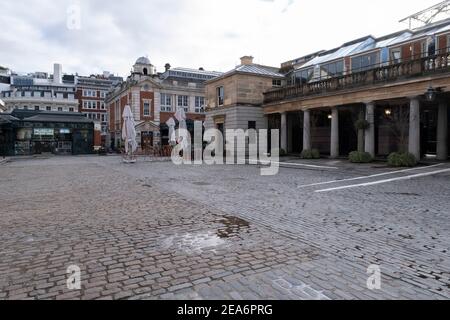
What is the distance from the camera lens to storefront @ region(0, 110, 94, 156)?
39875 mm

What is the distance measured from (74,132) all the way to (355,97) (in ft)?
119

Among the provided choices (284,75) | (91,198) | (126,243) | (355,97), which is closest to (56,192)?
(91,198)

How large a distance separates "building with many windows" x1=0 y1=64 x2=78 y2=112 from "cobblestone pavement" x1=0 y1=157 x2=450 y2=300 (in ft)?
211

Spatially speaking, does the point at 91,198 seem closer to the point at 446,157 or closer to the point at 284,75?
the point at 446,157

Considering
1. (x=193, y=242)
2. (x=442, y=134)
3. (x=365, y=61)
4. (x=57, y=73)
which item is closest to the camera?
(x=193, y=242)

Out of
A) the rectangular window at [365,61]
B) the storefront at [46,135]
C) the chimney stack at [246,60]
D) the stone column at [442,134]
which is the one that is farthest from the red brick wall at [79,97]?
the stone column at [442,134]

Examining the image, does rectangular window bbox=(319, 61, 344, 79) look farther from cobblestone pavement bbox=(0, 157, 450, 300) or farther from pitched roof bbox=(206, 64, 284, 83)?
cobblestone pavement bbox=(0, 157, 450, 300)

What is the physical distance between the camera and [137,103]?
154ft

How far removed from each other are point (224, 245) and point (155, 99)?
4620 centimetres

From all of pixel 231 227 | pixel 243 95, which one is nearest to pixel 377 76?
pixel 243 95

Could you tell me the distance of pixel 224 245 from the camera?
4.86 m

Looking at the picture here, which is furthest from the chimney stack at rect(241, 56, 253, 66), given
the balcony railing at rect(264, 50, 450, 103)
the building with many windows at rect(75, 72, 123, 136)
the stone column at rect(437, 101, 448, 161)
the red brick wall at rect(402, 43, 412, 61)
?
the building with many windows at rect(75, 72, 123, 136)

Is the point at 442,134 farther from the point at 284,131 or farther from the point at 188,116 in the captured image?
the point at 188,116

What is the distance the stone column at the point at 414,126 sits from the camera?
18062 millimetres
